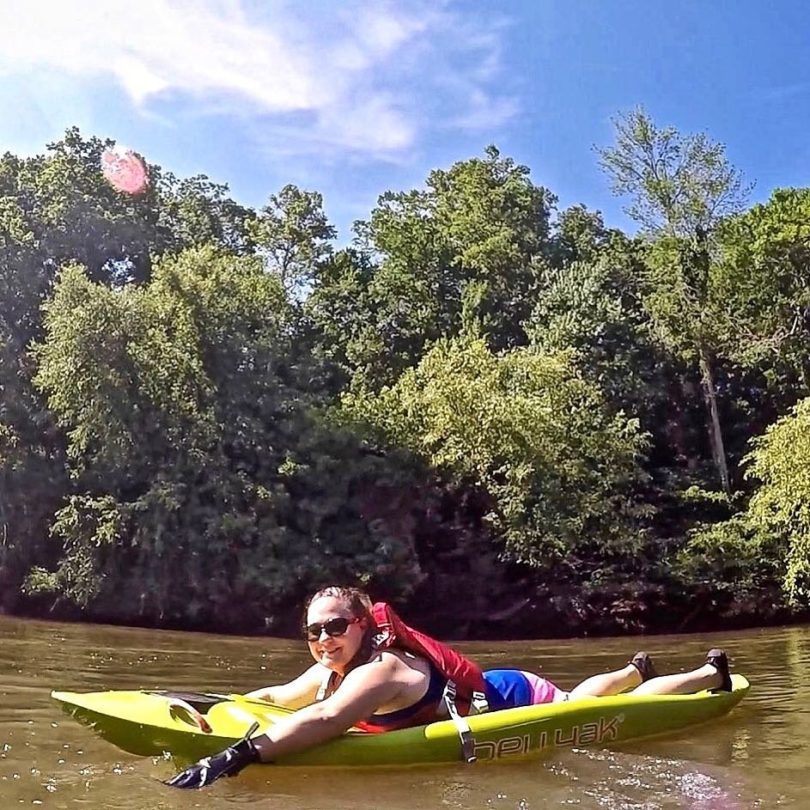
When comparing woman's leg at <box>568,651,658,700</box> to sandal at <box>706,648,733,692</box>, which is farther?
sandal at <box>706,648,733,692</box>

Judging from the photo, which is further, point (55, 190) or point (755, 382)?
point (755, 382)

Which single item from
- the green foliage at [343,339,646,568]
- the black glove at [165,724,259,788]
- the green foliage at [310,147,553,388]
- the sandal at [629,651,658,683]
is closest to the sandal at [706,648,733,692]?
the sandal at [629,651,658,683]

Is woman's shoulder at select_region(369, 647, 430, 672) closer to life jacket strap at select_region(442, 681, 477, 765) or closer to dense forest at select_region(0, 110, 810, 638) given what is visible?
life jacket strap at select_region(442, 681, 477, 765)

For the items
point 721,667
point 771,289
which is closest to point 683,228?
point 771,289

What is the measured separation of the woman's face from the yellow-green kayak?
302 millimetres

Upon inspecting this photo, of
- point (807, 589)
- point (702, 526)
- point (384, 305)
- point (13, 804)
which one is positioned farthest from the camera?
point (384, 305)

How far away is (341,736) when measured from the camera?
388cm

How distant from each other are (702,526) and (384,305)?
911 centimetres

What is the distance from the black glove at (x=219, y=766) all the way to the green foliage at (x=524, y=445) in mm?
13421

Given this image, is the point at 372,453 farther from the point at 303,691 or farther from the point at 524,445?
the point at 303,691

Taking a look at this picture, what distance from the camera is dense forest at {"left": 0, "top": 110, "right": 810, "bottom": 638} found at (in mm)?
16000

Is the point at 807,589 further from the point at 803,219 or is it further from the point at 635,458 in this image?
the point at 803,219

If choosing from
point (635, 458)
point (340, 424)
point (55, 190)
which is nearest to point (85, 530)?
point (340, 424)

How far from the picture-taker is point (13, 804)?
3383 mm
